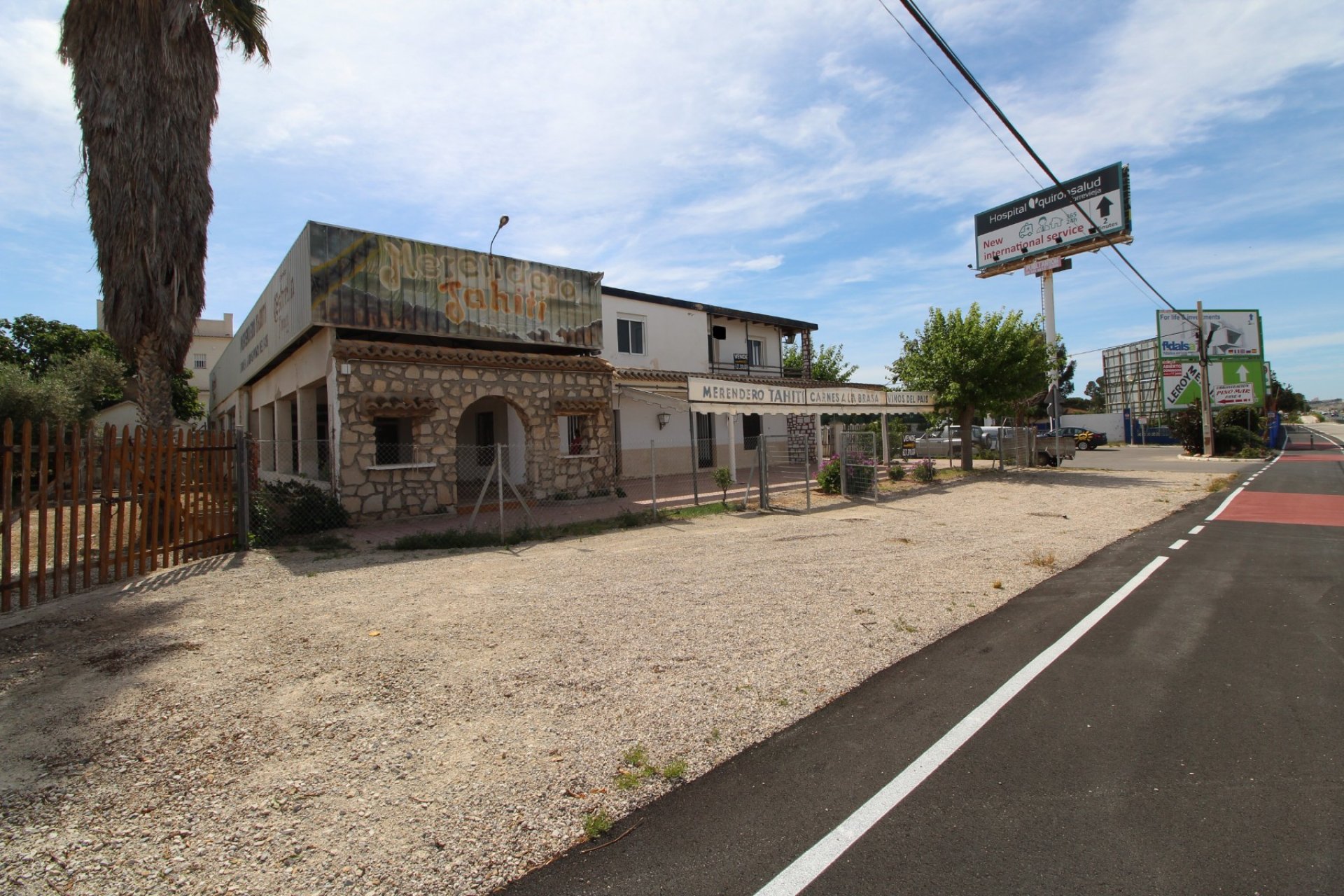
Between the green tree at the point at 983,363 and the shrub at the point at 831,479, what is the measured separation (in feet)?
20.8

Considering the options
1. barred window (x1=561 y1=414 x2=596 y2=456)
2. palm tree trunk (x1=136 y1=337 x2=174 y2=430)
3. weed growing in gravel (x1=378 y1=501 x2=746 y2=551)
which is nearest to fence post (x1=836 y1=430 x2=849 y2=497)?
weed growing in gravel (x1=378 y1=501 x2=746 y2=551)

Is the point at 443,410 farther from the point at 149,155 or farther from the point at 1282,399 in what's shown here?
the point at 1282,399

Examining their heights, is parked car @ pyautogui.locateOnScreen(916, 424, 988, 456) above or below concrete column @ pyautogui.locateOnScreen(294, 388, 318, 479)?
below

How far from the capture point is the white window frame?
2359 cm

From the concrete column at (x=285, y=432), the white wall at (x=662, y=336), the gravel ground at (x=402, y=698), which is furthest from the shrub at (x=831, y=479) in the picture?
the concrete column at (x=285, y=432)

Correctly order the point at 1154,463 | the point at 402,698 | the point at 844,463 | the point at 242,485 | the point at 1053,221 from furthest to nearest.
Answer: the point at 1053,221 → the point at 1154,463 → the point at 844,463 → the point at 242,485 → the point at 402,698

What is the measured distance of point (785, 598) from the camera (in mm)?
6883

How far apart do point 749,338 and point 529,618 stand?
2372cm

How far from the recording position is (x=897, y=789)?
3.24 metres

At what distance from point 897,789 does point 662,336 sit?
73.5 feet

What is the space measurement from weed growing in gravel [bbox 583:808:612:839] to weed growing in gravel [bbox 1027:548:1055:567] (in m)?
7.26

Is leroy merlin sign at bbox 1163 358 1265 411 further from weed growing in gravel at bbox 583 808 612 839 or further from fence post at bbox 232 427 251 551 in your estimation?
weed growing in gravel at bbox 583 808 612 839

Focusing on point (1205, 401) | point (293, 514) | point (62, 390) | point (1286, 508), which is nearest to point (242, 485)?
point (293, 514)

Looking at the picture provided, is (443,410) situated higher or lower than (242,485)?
higher
